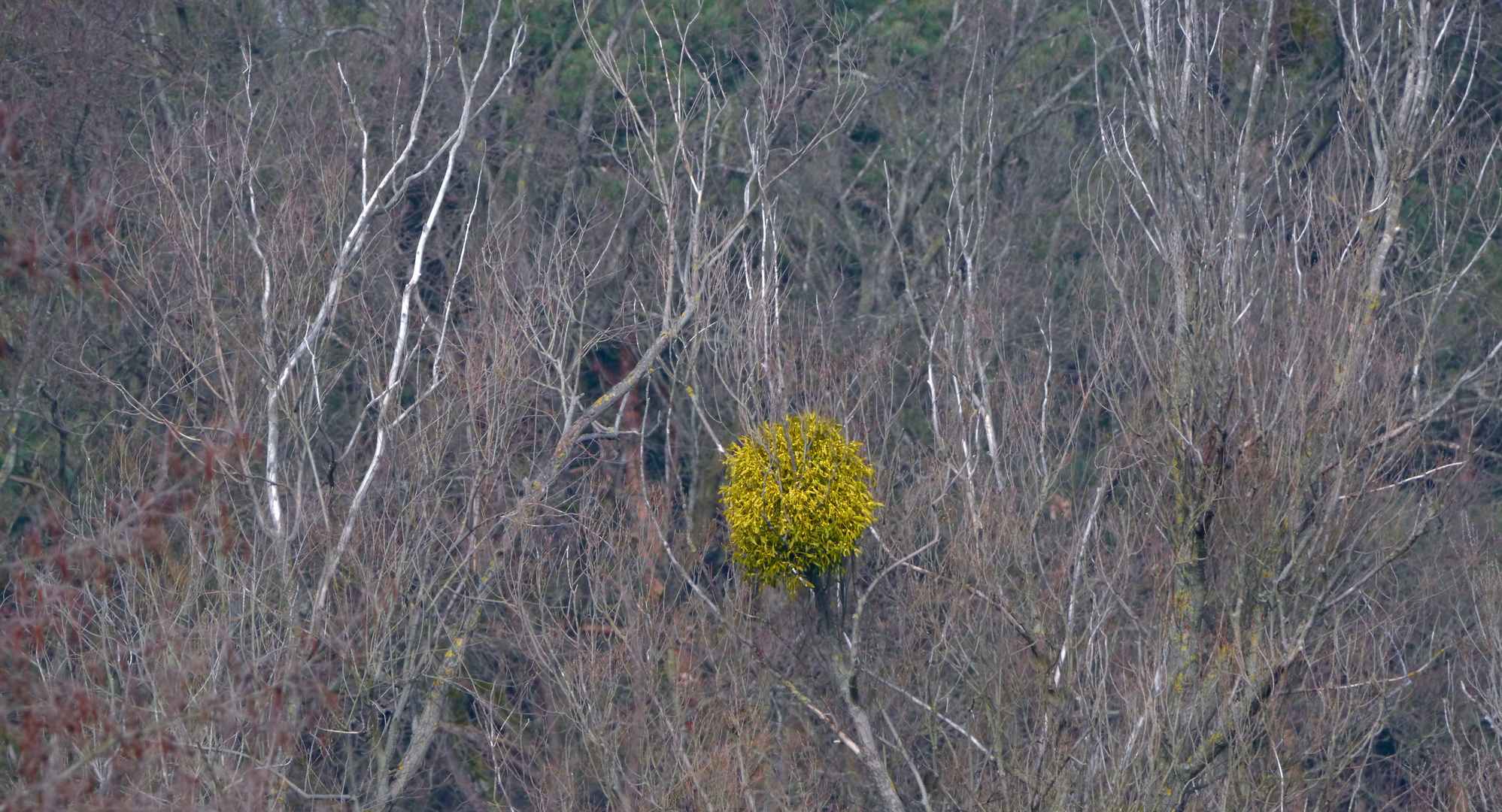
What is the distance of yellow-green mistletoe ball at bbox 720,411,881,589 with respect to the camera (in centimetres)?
859

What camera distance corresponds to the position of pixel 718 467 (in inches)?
643

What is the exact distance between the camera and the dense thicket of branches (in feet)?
33.1

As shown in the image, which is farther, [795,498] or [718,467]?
[718,467]

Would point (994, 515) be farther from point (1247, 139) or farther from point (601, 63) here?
point (601, 63)

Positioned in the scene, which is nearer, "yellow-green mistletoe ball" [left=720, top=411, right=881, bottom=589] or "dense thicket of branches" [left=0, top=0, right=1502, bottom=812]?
"yellow-green mistletoe ball" [left=720, top=411, right=881, bottom=589]

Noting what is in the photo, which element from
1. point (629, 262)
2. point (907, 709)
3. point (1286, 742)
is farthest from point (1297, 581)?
point (629, 262)

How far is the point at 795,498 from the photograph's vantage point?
8555 mm

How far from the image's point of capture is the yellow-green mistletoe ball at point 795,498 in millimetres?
8594

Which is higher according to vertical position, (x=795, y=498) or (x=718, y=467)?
(x=795, y=498)

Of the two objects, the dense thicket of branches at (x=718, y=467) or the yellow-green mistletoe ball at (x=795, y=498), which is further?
the dense thicket of branches at (x=718, y=467)

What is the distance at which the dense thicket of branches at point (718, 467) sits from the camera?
397 inches

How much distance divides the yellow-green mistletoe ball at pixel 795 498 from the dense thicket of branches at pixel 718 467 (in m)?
0.74

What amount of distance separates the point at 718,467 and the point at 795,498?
7.80 meters

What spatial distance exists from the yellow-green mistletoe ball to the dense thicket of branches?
0.74 m
